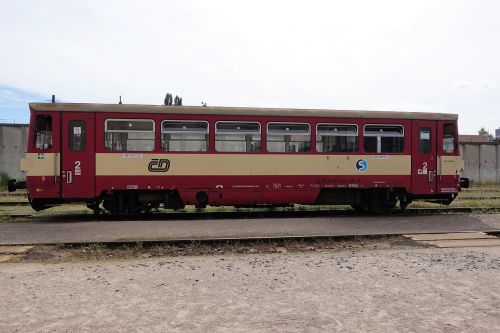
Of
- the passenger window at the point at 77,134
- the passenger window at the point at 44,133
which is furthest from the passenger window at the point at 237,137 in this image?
the passenger window at the point at 44,133

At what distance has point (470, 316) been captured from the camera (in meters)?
4.44

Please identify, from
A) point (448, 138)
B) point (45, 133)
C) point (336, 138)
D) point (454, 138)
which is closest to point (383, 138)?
point (336, 138)

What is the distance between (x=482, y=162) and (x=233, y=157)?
966 inches

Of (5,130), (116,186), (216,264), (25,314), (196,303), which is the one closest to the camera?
(25,314)

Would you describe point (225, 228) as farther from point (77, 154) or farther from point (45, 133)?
point (45, 133)

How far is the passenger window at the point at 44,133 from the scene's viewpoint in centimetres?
1074

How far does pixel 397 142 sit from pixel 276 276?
25.6 ft

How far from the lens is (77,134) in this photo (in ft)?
35.5

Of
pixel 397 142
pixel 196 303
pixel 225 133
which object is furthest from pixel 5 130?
pixel 196 303

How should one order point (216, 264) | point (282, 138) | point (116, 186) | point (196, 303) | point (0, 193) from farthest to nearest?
1. point (0, 193)
2. point (282, 138)
3. point (116, 186)
4. point (216, 264)
5. point (196, 303)

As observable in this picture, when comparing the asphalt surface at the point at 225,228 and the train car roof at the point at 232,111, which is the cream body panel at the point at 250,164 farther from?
the asphalt surface at the point at 225,228

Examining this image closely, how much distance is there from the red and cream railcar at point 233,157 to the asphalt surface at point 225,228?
36.1 inches

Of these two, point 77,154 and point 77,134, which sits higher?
point 77,134

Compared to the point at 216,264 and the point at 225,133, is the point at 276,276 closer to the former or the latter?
the point at 216,264
